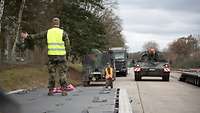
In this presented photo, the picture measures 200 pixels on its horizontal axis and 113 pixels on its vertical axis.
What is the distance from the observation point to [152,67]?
37.6 m

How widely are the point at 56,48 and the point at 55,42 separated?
121 mm

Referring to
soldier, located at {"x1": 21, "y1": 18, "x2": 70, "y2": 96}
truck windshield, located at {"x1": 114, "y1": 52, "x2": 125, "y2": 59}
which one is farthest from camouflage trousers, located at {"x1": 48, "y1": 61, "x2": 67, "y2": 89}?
truck windshield, located at {"x1": 114, "y1": 52, "x2": 125, "y2": 59}

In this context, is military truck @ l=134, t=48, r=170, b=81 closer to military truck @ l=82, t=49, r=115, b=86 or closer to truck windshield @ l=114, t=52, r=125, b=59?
military truck @ l=82, t=49, r=115, b=86

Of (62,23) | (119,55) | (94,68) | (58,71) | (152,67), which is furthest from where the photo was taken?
(119,55)

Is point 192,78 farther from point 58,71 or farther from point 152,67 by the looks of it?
point 58,71

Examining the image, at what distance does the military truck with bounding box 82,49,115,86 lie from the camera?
32875 mm

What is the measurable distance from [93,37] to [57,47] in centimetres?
3539

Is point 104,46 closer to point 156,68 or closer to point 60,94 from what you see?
point 156,68

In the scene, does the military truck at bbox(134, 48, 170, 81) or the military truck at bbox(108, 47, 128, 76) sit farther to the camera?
the military truck at bbox(108, 47, 128, 76)

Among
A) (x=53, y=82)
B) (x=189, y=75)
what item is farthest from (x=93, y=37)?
(x=53, y=82)

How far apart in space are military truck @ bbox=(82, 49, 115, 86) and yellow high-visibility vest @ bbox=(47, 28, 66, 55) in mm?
21724

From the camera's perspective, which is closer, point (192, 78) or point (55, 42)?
point (55, 42)

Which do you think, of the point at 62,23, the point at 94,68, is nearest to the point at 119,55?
the point at 62,23

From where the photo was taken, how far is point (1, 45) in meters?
39.8
